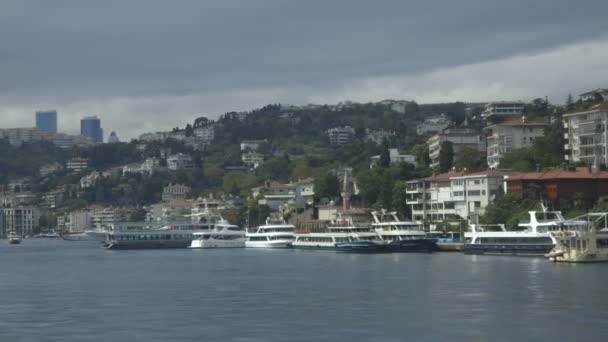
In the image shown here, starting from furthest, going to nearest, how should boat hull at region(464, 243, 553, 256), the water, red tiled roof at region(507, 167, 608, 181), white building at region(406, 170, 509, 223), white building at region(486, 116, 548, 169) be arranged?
white building at region(486, 116, 548, 169)
white building at region(406, 170, 509, 223)
red tiled roof at region(507, 167, 608, 181)
boat hull at region(464, 243, 553, 256)
the water

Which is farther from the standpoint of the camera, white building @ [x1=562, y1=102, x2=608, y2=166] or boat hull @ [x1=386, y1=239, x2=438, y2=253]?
white building @ [x1=562, y1=102, x2=608, y2=166]

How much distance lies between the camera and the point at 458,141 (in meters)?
129

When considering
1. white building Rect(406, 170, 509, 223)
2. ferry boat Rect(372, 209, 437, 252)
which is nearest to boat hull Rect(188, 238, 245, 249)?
white building Rect(406, 170, 509, 223)

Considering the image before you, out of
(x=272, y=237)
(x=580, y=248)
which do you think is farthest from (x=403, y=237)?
(x=580, y=248)

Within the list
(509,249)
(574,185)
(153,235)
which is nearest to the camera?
(509,249)

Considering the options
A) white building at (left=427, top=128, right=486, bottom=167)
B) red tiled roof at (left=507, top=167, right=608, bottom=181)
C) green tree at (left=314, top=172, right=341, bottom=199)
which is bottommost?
red tiled roof at (left=507, top=167, right=608, bottom=181)

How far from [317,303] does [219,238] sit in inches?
3101

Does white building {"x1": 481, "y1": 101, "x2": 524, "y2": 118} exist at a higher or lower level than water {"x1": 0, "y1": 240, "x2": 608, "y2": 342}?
higher

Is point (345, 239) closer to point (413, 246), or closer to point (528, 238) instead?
point (413, 246)

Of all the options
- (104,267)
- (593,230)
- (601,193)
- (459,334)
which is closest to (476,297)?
(459,334)

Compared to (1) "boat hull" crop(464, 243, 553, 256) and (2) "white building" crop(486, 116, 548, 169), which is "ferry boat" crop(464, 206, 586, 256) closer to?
(1) "boat hull" crop(464, 243, 553, 256)

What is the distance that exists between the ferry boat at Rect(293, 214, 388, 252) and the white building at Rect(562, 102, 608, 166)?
19.7 m

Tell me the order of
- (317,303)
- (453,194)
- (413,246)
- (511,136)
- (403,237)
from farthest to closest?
1. (511,136)
2. (453,194)
3. (403,237)
4. (413,246)
5. (317,303)

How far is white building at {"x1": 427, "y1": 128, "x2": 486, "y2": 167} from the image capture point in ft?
416
